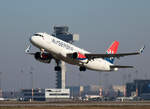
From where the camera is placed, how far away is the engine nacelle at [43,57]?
3974 inches

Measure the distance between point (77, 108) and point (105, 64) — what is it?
90.9 feet

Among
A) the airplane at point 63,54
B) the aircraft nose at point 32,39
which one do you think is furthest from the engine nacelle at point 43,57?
the aircraft nose at point 32,39

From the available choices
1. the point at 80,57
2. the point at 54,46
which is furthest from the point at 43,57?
the point at 80,57

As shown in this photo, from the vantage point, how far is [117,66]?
113688mm

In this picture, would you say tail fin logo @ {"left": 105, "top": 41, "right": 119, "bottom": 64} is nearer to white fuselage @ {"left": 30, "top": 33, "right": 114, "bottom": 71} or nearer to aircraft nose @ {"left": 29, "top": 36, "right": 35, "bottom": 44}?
white fuselage @ {"left": 30, "top": 33, "right": 114, "bottom": 71}

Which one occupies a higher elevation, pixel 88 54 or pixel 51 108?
pixel 88 54

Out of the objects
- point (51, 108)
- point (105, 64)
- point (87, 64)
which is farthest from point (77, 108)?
point (105, 64)

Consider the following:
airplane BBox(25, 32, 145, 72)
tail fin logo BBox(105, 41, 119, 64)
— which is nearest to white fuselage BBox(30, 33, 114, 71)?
airplane BBox(25, 32, 145, 72)

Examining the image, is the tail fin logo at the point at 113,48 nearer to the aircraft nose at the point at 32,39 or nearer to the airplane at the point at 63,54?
the airplane at the point at 63,54

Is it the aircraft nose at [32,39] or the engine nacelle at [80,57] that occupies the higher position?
the aircraft nose at [32,39]

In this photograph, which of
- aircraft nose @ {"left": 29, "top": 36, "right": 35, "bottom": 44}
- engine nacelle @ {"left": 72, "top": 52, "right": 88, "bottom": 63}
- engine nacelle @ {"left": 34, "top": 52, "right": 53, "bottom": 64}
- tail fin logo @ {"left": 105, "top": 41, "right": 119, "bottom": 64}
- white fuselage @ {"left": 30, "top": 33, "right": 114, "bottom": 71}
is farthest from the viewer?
tail fin logo @ {"left": 105, "top": 41, "right": 119, "bottom": 64}

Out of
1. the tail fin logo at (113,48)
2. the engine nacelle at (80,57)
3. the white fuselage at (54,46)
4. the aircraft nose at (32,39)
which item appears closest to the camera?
the white fuselage at (54,46)

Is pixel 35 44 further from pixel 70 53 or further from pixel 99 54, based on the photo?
pixel 99 54

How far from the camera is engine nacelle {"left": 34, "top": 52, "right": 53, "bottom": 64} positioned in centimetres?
10094
